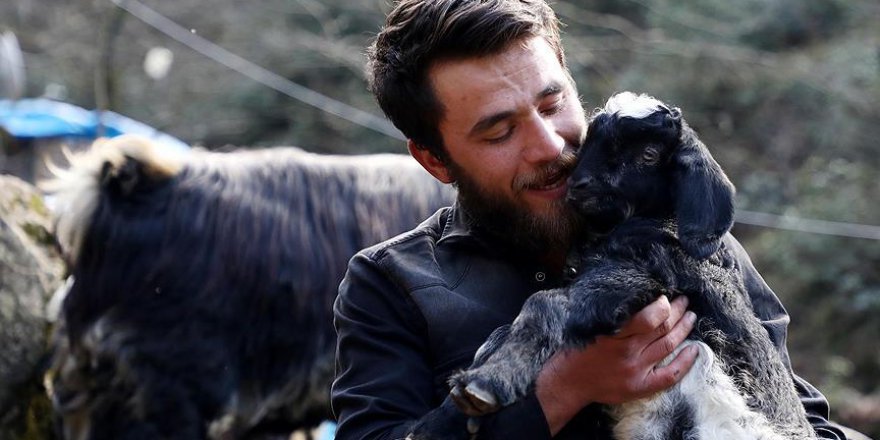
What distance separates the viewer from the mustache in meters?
3.08

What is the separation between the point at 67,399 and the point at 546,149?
11.0ft

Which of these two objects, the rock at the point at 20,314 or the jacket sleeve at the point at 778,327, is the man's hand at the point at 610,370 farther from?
the rock at the point at 20,314

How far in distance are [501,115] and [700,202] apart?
55cm

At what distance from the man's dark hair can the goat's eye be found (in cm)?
38

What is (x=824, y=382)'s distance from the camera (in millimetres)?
9398

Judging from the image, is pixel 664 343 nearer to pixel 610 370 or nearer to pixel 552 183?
pixel 610 370

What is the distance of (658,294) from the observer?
9.67 ft

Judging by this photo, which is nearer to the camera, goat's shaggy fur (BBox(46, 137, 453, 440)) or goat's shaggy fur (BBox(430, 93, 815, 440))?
goat's shaggy fur (BBox(430, 93, 815, 440))

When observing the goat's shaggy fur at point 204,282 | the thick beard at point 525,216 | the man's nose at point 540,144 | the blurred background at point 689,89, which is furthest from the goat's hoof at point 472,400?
the blurred background at point 689,89

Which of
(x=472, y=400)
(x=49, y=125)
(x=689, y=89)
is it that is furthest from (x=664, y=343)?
(x=689, y=89)

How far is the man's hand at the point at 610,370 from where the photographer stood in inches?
111

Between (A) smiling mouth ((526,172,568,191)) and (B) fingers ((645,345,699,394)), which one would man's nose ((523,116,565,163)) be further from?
(B) fingers ((645,345,699,394))

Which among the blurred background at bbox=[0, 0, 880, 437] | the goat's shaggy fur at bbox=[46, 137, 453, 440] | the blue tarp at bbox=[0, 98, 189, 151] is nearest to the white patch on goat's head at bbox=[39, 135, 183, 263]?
the goat's shaggy fur at bbox=[46, 137, 453, 440]

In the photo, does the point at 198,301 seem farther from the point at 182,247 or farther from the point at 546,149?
the point at 546,149
